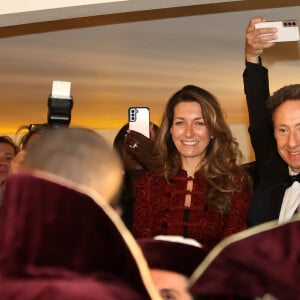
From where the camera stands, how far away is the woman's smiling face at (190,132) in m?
2.09

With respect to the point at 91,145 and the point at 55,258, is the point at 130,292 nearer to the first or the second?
the point at 55,258

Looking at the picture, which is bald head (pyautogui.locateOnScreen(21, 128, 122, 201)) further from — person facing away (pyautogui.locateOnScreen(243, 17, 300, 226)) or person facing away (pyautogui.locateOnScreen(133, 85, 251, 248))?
person facing away (pyautogui.locateOnScreen(133, 85, 251, 248))

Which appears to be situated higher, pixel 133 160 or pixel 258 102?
pixel 258 102

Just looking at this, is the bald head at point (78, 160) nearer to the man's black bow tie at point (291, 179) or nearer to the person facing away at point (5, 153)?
the man's black bow tie at point (291, 179)

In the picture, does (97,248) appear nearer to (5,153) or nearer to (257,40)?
(257,40)

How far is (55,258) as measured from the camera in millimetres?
966

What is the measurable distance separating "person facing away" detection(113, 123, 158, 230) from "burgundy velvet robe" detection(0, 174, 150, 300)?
1.15m

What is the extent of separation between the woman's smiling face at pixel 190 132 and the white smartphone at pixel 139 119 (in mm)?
230

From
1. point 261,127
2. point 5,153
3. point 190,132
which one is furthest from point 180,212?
point 5,153

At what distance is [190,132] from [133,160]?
36cm

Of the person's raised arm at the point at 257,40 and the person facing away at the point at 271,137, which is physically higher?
the person's raised arm at the point at 257,40

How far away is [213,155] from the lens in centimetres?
210

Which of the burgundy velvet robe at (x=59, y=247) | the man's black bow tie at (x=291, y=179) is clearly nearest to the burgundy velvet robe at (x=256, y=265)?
the burgundy velvet robe at (x=59, y=247)

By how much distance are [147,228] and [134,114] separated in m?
0.47
